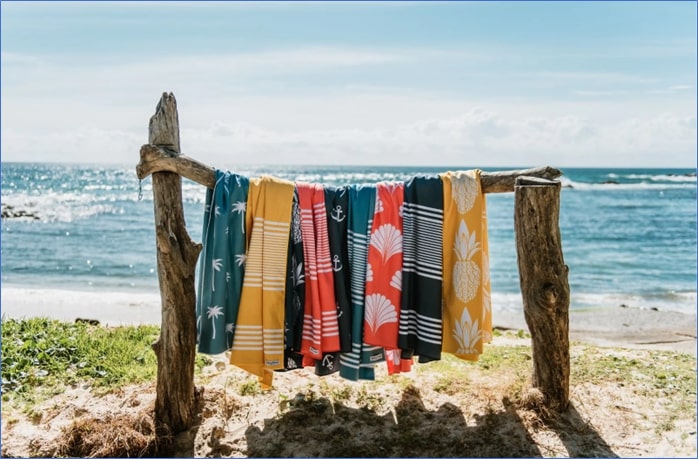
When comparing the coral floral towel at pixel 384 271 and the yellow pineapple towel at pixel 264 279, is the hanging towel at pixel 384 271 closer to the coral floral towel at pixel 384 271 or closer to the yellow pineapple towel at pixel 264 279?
the coral floral towel at pixel 384 271

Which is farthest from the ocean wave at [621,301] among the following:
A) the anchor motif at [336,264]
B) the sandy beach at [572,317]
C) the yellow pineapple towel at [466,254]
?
the anchor motif at [336,264]

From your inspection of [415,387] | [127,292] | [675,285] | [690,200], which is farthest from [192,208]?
[415,387]

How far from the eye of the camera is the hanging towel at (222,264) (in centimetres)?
459

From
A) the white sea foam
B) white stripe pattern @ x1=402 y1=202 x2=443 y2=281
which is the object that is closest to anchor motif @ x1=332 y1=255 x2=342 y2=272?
white stripe pattern @ x1=402 y1=202 x2=443 y2=281

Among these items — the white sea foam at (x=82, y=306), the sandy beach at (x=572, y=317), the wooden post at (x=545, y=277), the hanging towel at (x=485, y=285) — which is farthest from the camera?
the white sea foam at (x=82, y=306)

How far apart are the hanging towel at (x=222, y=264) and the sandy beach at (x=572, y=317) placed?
477cm

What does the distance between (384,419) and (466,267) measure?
4.38 feet

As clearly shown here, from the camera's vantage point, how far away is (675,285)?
15.8m

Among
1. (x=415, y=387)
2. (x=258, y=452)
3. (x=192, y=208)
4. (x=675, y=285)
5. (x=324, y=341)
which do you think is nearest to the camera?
(x=258, y=452)

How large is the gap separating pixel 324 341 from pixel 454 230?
129 cm

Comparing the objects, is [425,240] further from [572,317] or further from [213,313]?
[572,317]

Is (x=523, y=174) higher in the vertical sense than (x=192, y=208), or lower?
higher

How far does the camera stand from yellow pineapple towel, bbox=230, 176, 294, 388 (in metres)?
4.61

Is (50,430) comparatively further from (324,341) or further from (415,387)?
(415,387)
